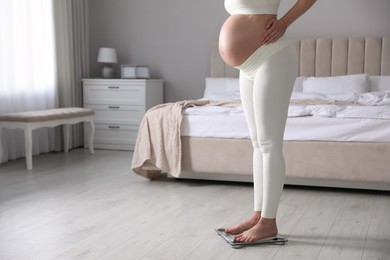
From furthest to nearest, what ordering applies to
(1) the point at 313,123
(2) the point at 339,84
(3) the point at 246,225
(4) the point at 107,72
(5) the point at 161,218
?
1. (4) the point at 107,72
2. (2) the point at 339,84
3. (1) the point at 313,123
4. (5) the point at 161,218
5. (3) the point at 246,225

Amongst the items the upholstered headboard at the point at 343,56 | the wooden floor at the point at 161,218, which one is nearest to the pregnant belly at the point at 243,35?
the wooden floor at the point at 161,218

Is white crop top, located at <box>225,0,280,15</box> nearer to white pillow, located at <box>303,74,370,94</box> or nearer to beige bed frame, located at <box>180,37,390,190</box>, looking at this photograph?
beige bed frame, located at <box>180,37,390,190</box>

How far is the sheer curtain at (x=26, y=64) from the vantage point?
187 inches

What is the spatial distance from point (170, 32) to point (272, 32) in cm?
386

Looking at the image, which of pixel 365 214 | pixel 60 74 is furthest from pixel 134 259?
pixel 60 74

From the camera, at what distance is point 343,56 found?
5.29 m

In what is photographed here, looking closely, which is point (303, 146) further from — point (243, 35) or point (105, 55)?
point (105, 55)

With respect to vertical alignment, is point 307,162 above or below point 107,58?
below

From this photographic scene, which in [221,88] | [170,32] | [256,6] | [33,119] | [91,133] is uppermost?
[170,32]

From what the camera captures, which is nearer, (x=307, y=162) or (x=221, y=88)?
(x=307, y=162)

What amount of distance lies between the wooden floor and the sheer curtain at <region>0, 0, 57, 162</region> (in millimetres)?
931

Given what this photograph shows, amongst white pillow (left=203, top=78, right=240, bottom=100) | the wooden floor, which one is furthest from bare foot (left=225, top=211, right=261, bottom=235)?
white pillow (left=203, top=78, right=240, bottom=100)

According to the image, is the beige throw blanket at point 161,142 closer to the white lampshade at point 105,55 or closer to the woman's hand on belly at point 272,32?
the woman's hand on belly at point 272,32

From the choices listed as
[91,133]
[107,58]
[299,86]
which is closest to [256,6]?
[299,86]
